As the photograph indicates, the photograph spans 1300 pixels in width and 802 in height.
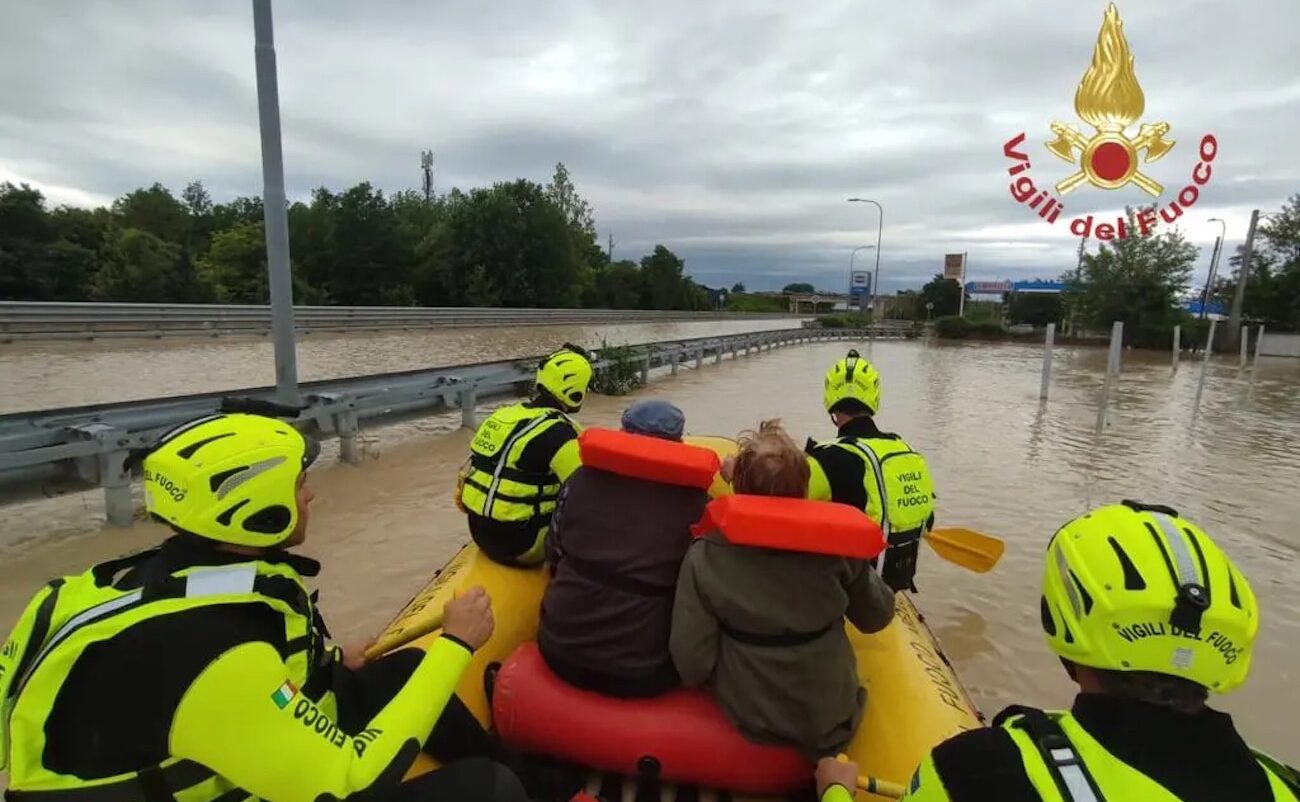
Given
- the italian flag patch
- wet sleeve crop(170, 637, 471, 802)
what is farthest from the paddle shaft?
the italian flag patch

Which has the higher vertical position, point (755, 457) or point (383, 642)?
point (755, 457)

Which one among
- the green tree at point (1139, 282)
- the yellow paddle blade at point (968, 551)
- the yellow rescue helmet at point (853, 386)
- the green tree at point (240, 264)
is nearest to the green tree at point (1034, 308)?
the green tree at point (1139, 282)

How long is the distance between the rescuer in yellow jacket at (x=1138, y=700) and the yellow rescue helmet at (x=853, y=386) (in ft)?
8.67

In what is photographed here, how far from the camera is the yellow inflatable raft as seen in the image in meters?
2.58

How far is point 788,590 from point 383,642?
5.28 feet

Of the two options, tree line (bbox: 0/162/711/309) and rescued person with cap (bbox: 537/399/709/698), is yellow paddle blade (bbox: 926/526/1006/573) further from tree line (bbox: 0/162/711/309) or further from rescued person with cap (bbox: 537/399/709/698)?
tree line (bbox: 0/162/711/309)

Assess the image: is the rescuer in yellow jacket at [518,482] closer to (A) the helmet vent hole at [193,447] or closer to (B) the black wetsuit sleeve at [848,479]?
(B) the black wetsuit sleeve at [848,479]

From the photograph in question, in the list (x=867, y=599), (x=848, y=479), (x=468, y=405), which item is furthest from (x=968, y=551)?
(x=468, y=405)

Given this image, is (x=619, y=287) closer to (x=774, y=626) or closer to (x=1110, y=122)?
(x=1110, y=122)

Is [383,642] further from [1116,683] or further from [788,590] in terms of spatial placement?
[1116,683]

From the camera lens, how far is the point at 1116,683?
1.40 meters

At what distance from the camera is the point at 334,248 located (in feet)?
157

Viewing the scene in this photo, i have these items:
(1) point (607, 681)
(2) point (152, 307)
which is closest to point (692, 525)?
(1) point (607, 681)

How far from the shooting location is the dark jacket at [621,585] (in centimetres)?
260
